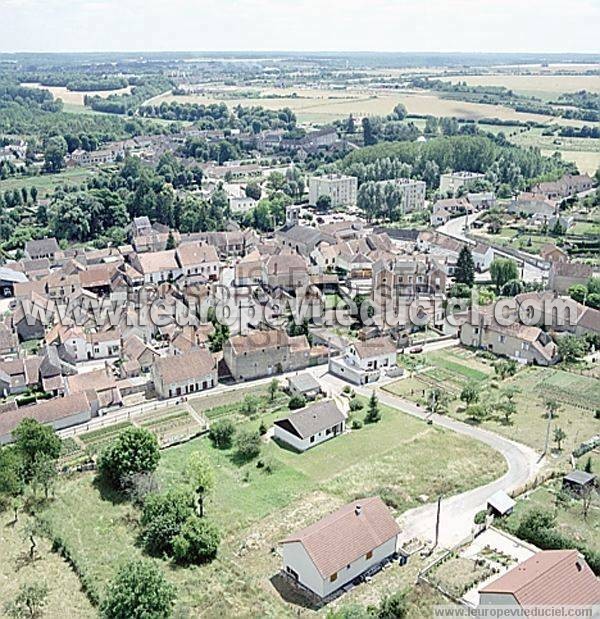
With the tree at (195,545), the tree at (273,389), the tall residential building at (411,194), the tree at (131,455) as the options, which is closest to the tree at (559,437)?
the tree at (273,389)

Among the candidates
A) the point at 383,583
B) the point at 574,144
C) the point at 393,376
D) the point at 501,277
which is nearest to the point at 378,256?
the point at 501,277

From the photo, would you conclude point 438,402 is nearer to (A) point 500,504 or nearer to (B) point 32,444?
(A) point 500,504

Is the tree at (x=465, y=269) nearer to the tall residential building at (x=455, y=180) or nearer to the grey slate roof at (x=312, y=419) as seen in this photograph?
the grey slate roof at (x=312, y=419)

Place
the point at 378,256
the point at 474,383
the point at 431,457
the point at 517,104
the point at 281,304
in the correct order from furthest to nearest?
the point at 517,104 < the point at 378,256 < the point at 281,304 < the point at 474,383 < the point at 431,457

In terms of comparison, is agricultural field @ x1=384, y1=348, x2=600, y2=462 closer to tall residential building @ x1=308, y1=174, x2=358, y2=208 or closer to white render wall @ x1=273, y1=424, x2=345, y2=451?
white render wall @ x1=273, y1=424, x2=345, y2=451

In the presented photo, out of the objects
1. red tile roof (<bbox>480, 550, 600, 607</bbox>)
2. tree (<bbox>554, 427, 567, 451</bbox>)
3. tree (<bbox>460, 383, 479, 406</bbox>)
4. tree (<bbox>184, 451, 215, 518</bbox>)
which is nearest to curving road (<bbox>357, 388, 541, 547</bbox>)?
tree (<bbox>554, 427, 567, 451</bbox>)

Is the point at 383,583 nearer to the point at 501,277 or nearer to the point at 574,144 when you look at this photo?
the point at 501,277

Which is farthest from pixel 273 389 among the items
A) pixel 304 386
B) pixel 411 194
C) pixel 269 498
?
pixel 411 194
